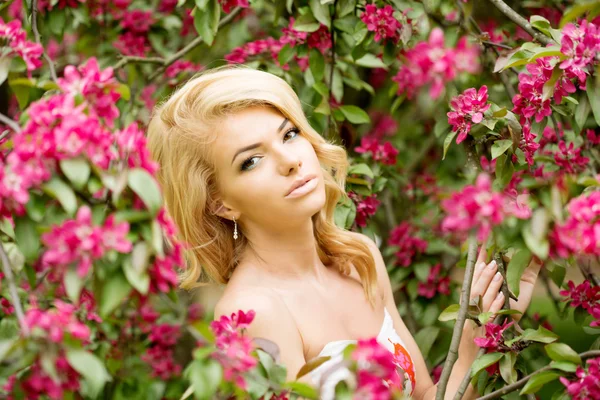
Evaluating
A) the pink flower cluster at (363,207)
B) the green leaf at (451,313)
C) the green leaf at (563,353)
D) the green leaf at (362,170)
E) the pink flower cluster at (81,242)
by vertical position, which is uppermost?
the pink flower cluster at (81,242)

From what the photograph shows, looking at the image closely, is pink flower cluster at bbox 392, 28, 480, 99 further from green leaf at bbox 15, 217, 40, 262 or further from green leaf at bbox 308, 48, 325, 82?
green leaf at bbox 308, 48, 325, 82

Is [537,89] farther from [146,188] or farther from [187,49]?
[187,49]

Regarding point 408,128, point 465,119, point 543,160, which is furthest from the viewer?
point 408,128

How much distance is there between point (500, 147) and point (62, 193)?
3.64 ft

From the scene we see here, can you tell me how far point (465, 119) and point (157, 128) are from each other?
2.83 ft

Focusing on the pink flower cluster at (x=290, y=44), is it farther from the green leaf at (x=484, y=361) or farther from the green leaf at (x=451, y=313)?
the green leaf at (x=484, y=361)

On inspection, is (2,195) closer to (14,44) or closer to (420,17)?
(14,44)

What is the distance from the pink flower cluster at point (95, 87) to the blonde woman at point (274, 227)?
60 cm

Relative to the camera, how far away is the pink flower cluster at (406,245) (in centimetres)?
304

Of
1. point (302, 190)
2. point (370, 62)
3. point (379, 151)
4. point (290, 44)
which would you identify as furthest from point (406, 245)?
point (302, 190)

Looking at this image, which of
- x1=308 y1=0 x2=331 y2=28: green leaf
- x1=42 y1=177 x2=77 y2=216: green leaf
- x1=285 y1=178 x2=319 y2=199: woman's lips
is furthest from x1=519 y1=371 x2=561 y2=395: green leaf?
x1=308 y1=0 x2=331 y2=28: green leaf

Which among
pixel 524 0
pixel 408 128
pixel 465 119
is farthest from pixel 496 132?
pixel 408 128

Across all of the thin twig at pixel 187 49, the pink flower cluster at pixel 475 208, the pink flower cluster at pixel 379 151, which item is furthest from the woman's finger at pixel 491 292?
the thin twig at pixel 187 49

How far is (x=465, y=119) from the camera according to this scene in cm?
189
